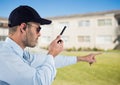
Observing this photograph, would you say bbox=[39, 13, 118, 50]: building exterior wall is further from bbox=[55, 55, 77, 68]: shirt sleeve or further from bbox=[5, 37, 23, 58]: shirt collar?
bbox=[5, 37, 23, 58]: shirt collar

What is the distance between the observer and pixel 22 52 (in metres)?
1.28

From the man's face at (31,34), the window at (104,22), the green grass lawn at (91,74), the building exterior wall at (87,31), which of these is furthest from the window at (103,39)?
the man's face at (31,34)

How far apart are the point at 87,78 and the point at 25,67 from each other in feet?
15.1

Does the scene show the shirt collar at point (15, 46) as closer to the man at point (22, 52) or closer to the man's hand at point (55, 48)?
the man at point (22, 52)

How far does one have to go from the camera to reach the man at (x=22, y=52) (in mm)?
1096

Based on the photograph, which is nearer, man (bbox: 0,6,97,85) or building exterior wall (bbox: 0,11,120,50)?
man (bbox: 0,6,97,85)

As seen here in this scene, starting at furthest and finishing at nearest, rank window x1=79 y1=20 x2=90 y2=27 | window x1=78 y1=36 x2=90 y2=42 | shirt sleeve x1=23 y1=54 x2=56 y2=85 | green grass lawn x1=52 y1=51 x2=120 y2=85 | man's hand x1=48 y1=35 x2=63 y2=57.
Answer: window x1=79 y1=20 x2=90 y2=27 → window x1=78 y1=36 x2=90 y2=42 → green grass lawn x1=52 y1=51 x2=120 y2=85 → man's hand x1=48 y1=35 x2=63 y2=57 → shirt sleeve x1=23 y1=54 x2=56 y2=85

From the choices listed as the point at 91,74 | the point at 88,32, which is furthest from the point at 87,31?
the point at 91,74

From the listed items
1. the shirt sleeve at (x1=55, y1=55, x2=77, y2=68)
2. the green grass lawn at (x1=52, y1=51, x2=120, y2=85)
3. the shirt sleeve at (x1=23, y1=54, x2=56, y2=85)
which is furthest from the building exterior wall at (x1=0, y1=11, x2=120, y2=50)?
the shirt sleeve at (x1=23, y1=54, x2=56, y2=85)

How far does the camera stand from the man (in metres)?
1.10

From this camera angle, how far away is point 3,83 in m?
1.16

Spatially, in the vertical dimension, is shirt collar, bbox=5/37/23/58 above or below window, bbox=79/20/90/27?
above

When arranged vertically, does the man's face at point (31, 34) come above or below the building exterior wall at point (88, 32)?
above

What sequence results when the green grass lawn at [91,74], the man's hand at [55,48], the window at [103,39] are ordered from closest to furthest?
the man's hand at [55,48] < the green grass lawn at [91,74] < the window at [103,39]
